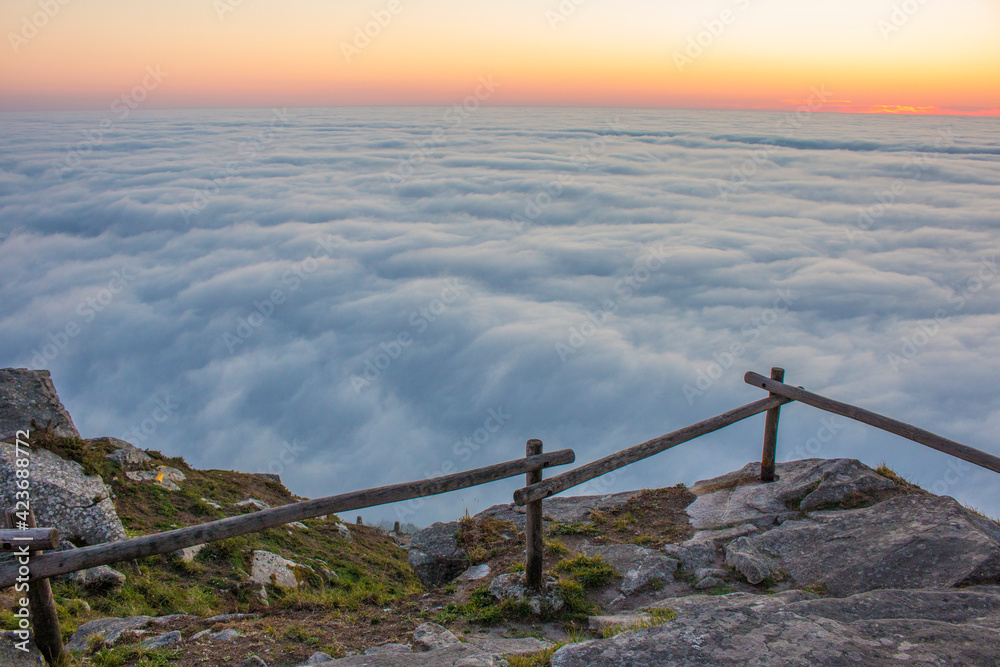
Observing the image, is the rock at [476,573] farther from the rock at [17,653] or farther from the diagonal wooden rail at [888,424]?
the diagonal wooden rail at [888,424]

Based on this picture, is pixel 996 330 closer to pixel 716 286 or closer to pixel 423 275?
pixel 716 286

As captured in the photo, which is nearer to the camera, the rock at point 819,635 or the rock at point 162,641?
the rock at point 819,635

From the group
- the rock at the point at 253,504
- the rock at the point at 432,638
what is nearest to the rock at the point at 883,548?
the rock at the point at 432,638

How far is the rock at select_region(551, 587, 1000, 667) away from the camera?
123 inches

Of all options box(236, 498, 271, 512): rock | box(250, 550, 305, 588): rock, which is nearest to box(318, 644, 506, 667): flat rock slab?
box(250, 550, 305, 588): rock

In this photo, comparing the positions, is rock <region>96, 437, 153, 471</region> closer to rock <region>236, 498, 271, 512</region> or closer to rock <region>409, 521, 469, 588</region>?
rock <region>236, 498, 271, 512</region>

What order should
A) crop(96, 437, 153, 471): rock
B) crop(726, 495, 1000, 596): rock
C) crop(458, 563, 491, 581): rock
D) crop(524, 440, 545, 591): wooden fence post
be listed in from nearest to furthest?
1. crop(726, 495, 1000, 596): rock
2. crop(524, 440, 545, 591): wooden fence post
3. crop(458, 563, 491, 581): rock
4. crop(96, 437, 153, 471): rock

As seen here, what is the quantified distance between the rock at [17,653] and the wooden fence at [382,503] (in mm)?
81

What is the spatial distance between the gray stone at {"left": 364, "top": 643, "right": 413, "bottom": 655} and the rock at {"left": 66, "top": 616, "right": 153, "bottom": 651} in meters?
2.06

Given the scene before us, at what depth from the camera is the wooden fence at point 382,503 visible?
3549 mm

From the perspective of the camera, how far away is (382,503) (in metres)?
4.73

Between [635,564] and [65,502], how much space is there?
686 cm

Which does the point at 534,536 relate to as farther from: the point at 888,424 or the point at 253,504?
the point at 253,504

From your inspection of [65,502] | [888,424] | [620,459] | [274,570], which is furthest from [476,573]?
[65,502]
